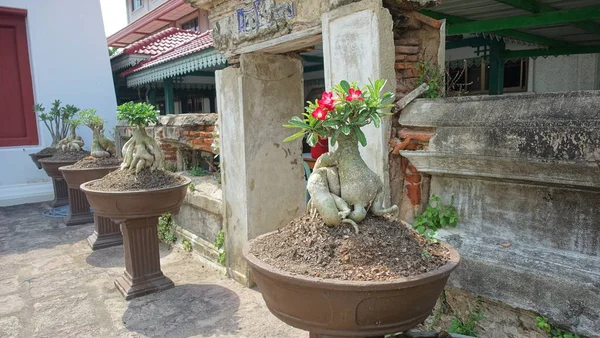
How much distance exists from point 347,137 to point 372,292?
0.73m

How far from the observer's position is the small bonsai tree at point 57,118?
29.4 feet

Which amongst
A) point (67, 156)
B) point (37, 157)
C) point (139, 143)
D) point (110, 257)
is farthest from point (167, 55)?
point (139, 143)

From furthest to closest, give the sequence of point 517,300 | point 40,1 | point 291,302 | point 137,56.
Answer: point 137,56
point 40,1
point 517,300
point 291,302

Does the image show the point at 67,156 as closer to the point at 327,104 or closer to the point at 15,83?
the point at 15,83

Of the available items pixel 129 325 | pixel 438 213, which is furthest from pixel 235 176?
pixel 438 213

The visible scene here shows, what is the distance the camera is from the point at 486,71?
25.8 ft

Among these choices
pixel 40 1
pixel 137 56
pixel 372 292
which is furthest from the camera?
pixel 137 56

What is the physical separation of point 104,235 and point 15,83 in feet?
19.9

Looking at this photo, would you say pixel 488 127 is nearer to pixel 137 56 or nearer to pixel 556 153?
pixel 556 153

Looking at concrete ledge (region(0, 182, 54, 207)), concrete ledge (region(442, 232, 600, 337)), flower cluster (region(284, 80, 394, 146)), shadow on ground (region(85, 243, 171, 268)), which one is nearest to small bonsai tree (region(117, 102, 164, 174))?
shadow on ground (region(85, 243, 171, 268))

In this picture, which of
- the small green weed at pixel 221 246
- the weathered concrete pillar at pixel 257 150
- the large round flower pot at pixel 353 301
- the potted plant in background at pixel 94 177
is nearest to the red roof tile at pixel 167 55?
the potted plant in background at pixel 94 177

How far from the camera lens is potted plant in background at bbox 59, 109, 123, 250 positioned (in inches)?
234

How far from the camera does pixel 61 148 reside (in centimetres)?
824

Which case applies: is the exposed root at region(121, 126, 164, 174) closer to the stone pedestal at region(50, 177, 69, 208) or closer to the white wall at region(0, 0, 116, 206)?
the stone pedestal at region(50, 177, 69, 208)
